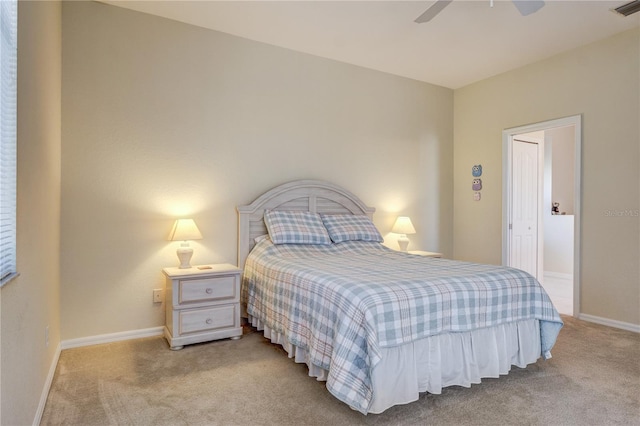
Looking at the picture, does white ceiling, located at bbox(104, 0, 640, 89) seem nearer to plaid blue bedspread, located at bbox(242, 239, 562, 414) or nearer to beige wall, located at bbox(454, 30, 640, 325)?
beige wall, located at bbox(454, 30, 640, 325)

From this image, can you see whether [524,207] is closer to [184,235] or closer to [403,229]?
[403,229]

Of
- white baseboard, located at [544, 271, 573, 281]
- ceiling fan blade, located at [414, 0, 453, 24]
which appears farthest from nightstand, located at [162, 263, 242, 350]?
white baseboard, located at [544, 271, 573, 281]

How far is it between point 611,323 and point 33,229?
460 centimetres

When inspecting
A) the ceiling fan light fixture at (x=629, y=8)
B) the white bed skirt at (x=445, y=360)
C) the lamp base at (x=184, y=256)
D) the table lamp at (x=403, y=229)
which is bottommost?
the white bed skirt at (x=445, y=360)

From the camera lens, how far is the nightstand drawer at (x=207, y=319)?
2928mm

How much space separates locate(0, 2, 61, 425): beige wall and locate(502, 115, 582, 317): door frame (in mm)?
4414

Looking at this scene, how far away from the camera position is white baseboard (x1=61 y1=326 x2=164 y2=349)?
2.94m

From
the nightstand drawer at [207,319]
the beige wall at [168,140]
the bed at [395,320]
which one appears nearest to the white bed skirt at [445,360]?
the bed at [395,320]

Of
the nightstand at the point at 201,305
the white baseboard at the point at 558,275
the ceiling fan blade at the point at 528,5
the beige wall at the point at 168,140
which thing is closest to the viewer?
the ceiling fan blade at the point at 528,5

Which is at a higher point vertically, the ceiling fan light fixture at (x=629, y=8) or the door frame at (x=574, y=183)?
the ceiling fan light fixture at (x=629, y=8)

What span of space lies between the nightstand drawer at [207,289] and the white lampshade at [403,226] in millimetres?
2172

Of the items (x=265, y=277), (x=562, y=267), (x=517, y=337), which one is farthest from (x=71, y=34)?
(x=562, y=267)

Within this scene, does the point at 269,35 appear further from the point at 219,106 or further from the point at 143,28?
the point at 143,28

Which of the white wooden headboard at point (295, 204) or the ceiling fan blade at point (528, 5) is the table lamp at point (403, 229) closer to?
the white wooden headboard at point (295, 204)
